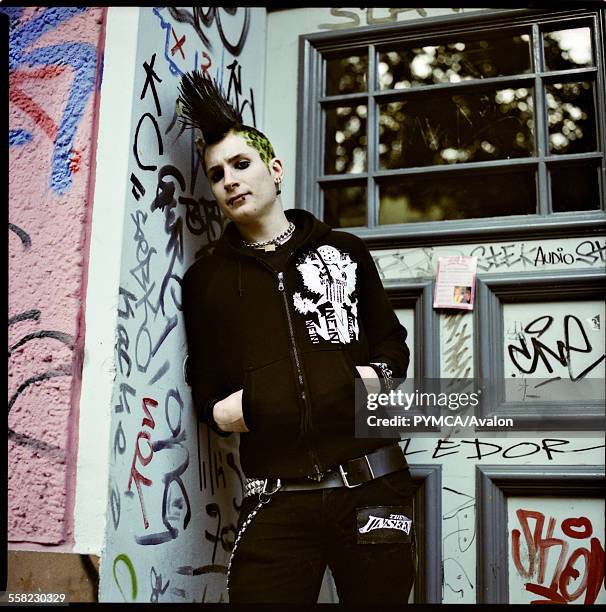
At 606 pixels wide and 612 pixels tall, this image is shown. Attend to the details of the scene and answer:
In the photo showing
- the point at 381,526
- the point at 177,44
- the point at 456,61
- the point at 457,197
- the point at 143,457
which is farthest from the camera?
the point at 456,61

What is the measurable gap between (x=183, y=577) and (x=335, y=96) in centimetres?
193

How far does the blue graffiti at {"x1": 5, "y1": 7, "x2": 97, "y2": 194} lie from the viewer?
2.54 metres

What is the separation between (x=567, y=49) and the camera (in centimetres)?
310

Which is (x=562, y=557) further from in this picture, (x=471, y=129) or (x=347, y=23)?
(x=347, y=23)

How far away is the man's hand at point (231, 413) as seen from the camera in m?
2.47

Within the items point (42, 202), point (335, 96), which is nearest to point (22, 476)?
point (42, 202)

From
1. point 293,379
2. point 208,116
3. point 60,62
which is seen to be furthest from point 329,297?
point 60,62

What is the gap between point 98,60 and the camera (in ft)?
8.44

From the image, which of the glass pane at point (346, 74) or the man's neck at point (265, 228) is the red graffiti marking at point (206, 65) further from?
the man's neck at point (265, 228)

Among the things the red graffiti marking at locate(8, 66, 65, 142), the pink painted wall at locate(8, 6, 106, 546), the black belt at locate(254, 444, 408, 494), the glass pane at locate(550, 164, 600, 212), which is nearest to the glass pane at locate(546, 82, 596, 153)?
the glass pane at locate(550, 164, 600, 212)

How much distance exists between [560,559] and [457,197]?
1.33 m

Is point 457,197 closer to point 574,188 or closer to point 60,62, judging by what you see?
point 574,188

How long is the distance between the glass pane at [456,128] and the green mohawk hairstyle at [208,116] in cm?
63

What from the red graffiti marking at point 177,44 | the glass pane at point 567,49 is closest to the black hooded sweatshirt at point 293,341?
the red graffiti marking at point 177,44
